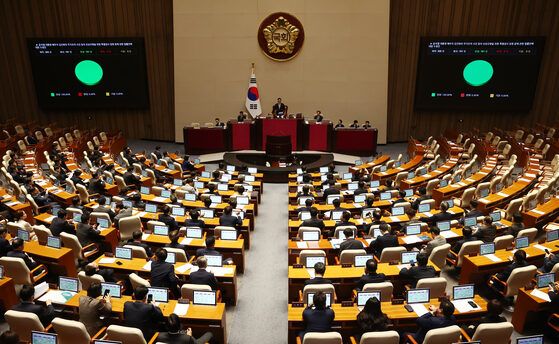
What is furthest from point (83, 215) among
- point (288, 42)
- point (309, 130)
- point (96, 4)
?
point (96, 4)

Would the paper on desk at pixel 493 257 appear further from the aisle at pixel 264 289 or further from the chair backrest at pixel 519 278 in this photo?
the aisle at pixel 264 289

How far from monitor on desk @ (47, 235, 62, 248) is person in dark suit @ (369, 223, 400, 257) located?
6196mm

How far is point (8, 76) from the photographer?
2198 centimetres

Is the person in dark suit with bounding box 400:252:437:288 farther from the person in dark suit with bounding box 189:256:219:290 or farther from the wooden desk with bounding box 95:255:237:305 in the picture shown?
the person in dark suit with bounding box 189:256:219:290

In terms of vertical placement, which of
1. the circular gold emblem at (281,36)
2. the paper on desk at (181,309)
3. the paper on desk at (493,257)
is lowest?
the paper on desk at (181,309)

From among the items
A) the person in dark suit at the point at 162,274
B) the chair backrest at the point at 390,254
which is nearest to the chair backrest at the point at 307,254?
the chair backrest at the point at 390,254

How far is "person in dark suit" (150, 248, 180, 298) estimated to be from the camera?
721cm

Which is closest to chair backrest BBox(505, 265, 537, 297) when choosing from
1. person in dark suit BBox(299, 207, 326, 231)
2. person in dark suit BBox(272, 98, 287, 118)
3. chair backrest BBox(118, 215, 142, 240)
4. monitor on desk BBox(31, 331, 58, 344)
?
person in dark suit BBox(299, 207, 326, 231)

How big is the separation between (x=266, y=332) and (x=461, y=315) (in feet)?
10.3

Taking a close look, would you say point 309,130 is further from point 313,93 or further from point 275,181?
point 275,181

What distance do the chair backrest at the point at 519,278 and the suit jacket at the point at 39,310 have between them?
730 cm

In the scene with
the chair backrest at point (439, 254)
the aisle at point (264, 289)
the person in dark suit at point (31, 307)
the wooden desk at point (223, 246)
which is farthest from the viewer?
the wooden desk at point (223, 246)

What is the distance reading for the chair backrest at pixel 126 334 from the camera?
18.1 ft

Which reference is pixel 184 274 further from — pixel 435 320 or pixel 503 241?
pixel 503 241
